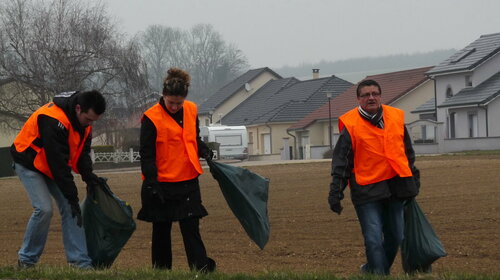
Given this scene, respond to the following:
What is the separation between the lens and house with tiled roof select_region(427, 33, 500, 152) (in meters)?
55.4

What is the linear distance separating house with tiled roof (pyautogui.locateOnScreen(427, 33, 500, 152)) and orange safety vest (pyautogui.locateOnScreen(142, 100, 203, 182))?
44.8m

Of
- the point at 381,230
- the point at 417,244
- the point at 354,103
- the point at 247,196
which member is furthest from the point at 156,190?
the point at 354,103

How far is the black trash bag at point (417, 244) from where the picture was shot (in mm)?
8688

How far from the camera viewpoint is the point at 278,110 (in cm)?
8031

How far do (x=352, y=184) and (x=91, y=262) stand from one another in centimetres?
248

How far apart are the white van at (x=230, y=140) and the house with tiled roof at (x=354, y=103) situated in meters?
4.29

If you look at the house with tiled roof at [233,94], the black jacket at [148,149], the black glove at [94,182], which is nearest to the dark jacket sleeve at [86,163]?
the black glove at [94,182]

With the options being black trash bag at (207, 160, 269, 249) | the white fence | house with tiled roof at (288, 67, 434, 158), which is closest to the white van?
house with tiled roof at (288, 67, 434, 158)

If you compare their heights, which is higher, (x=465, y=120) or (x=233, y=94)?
(x=233, y=94)

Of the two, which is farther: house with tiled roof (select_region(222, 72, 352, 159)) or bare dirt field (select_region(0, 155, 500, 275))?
house with tiled roof (select_region(222, 72, 352, 159))

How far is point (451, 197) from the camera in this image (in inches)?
Answer: 793

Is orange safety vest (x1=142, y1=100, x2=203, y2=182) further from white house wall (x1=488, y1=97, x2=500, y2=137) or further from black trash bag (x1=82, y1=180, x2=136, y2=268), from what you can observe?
white house wall (x1=488, y1=97, x2=500, y2=137)

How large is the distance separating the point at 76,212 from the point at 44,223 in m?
0.30

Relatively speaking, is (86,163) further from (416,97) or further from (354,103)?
(354,103)
